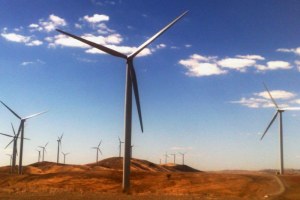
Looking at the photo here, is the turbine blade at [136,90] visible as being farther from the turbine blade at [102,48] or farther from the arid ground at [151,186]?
the arid ground at [151,186]

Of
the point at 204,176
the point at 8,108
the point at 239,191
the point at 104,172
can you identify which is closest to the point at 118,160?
the point at 8,108

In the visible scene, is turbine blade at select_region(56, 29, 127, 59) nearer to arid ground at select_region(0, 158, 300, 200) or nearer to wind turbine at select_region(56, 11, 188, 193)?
wind turbine at select_region(56, 11, 188, 193)

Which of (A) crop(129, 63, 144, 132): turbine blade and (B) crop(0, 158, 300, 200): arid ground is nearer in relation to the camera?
(B) crop(0, 158, 300, 200): arid ground

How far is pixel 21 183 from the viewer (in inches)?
3130

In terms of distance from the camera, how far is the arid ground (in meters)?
56.4

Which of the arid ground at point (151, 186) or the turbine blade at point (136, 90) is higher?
the turbine blade at point (136, 90)

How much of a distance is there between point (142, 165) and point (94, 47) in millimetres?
110045

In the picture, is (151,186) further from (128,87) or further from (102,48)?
(102,48)

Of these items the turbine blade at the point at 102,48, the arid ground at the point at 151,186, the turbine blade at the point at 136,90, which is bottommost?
the arid ground at the point at 151,186

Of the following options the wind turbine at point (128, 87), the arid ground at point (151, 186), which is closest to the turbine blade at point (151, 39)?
the wind turbine at point (128, 87)

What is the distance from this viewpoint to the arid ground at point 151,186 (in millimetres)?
56406

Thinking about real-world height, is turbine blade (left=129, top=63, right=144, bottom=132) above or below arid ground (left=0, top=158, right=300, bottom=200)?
above

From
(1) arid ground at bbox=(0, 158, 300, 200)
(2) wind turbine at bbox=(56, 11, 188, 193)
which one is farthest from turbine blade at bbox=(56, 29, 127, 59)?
(1) arid ground at bbox=(0, 158, 300, 200)

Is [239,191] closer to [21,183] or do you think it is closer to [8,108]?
[21,183]
